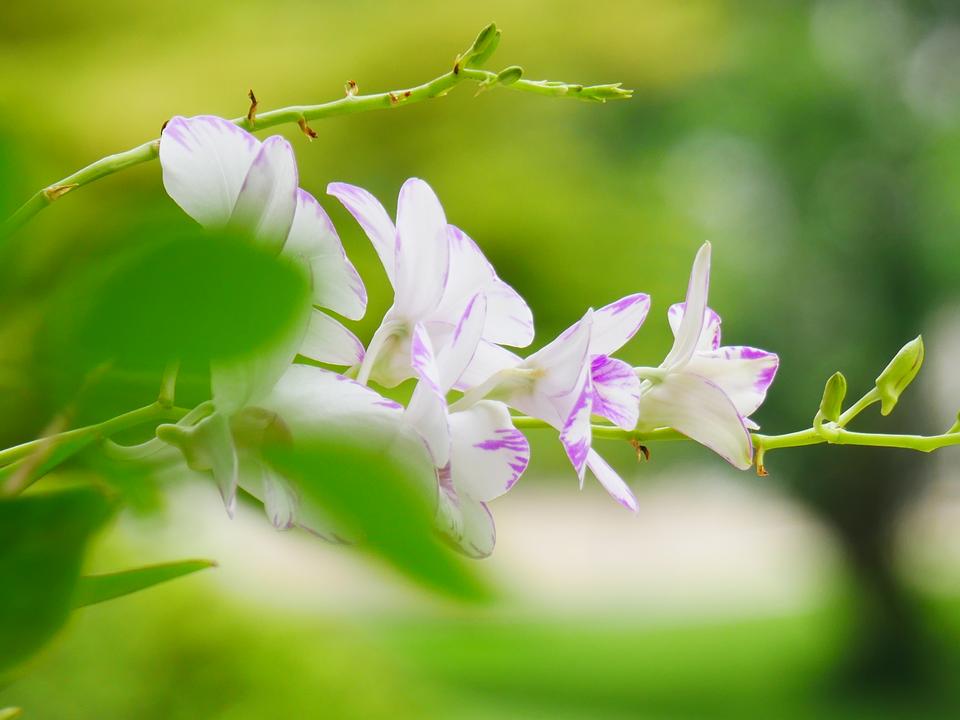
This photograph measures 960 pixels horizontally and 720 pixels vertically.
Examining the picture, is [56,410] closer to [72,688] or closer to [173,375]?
[173,375]

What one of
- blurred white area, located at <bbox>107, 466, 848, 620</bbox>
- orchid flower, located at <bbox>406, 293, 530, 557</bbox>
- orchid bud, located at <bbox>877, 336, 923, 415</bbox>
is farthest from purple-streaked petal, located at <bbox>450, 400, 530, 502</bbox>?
blurred white area, located at <bbox>107, 466, 848, 620</bbox>

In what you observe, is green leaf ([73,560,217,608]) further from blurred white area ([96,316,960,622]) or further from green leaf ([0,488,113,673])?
blurred white area ([96,316,960,622])

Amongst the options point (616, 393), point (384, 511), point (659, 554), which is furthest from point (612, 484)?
point (659, 554)

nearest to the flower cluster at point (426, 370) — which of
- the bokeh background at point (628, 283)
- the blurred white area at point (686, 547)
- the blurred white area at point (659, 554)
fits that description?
the bokeh background at point (628, 283)

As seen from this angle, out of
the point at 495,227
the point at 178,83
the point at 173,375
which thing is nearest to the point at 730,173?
the point at 495,227

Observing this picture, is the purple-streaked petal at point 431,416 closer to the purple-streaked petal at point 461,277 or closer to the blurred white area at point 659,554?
the purple-streaked petal at point 461,277

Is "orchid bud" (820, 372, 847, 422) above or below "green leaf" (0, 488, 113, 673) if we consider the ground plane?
above
